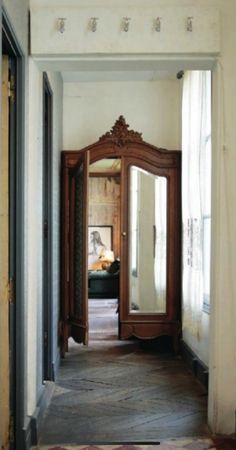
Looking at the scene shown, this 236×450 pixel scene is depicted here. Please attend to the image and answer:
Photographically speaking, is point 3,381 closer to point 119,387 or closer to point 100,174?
point 119,387

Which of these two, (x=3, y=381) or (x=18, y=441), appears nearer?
(x=3, y=381)

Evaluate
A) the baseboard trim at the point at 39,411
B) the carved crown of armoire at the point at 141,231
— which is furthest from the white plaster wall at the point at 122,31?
the baseboard trim at the point at 39,411

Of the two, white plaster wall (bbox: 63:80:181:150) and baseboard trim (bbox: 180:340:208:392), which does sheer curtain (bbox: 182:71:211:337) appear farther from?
white plaster wall (bbox: 63:80:181:150)

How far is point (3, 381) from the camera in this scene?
6.95 ft

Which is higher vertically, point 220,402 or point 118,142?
point 118,142

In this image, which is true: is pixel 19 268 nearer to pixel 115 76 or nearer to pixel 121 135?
pixel 121 135

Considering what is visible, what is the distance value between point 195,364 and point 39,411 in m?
1.50

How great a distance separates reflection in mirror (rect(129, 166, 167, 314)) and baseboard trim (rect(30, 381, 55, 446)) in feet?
4.75

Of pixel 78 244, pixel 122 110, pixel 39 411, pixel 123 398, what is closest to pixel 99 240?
pixel 122 110

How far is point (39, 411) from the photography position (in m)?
2.65

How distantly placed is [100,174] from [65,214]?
1654 mm

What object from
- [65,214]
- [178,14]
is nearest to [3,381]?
[178,14]

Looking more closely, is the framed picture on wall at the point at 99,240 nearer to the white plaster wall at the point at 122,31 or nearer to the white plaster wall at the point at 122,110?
the white plaster wall at the point at 122,110

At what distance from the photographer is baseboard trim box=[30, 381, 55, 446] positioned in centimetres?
244
